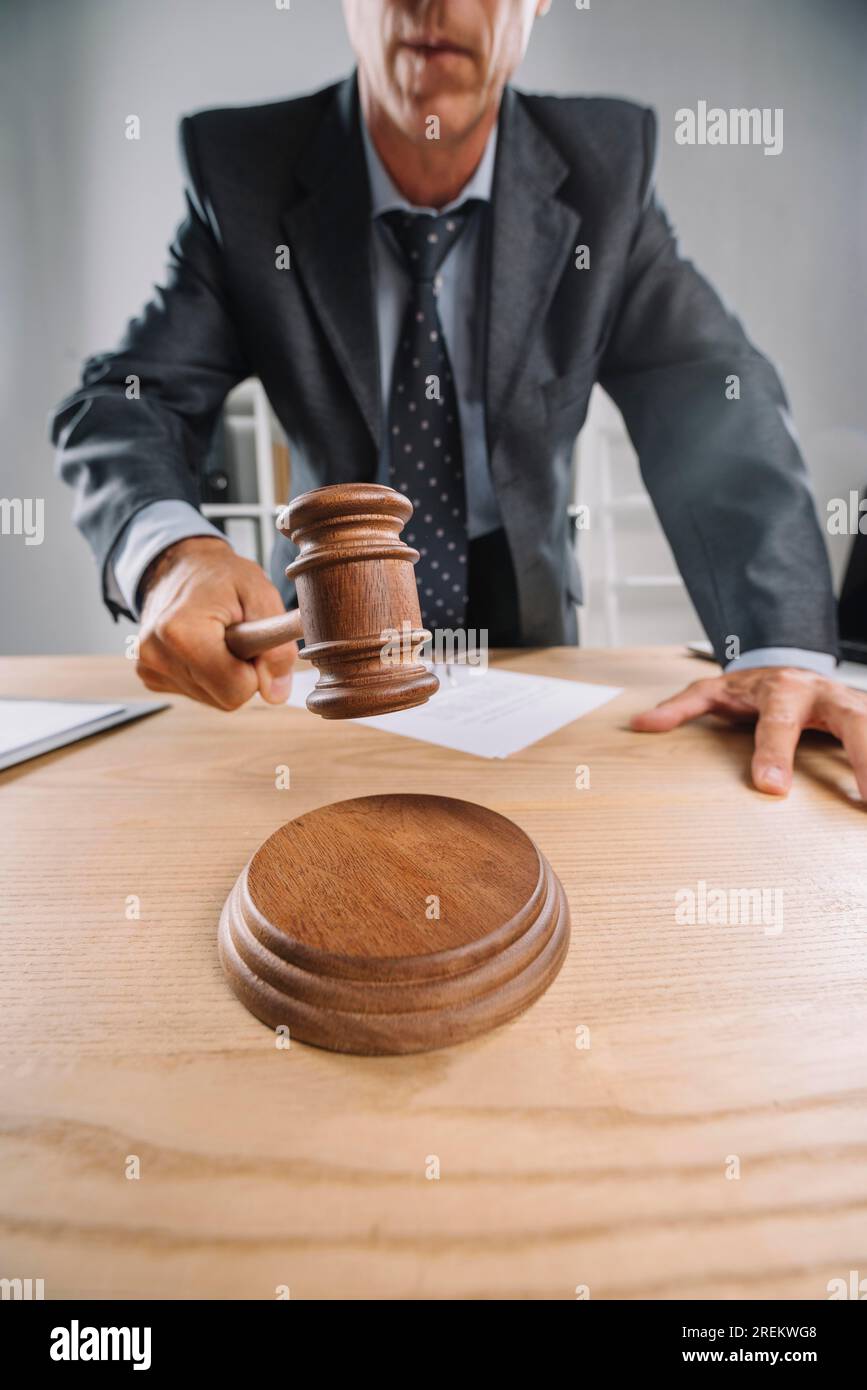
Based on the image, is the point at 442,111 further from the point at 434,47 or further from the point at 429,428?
the point at 429,428

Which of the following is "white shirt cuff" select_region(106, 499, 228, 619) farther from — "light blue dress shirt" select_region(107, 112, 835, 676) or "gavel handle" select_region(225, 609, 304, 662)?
"light blue dress shirt" select_region(107, 112, 835, 676)

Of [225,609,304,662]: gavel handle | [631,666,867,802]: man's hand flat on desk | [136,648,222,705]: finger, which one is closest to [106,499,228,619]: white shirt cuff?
[136,648,222,705]: finger

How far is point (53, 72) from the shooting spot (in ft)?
10.4

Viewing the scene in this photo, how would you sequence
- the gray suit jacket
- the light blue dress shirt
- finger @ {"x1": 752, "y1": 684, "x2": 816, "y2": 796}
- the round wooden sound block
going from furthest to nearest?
1. the light blue dress shirt
2. the gray suit jacket
3. finger @ {"x1": 752, "y1": 684, "x2": 816, "y2": 796}
4. the round wooden sound block

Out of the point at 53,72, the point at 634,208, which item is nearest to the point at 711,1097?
the point at 634,208

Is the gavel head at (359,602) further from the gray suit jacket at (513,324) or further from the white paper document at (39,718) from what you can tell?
the gray suit jacket at (513,324)

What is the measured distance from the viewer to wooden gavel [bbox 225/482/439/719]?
527 millimetres

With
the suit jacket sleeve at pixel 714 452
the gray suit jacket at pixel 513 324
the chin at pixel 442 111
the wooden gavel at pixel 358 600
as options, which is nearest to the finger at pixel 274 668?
the wooden gavel at pixel 358 600

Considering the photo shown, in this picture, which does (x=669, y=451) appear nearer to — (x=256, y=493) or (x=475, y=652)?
(x=475, y=652)

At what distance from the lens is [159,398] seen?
1324 millimetres

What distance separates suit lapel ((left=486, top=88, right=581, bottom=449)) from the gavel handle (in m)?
0.86

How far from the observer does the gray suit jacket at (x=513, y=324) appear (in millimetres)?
1301

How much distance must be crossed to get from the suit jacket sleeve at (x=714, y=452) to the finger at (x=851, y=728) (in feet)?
0.72

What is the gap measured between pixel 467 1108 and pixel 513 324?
1.44 meters
